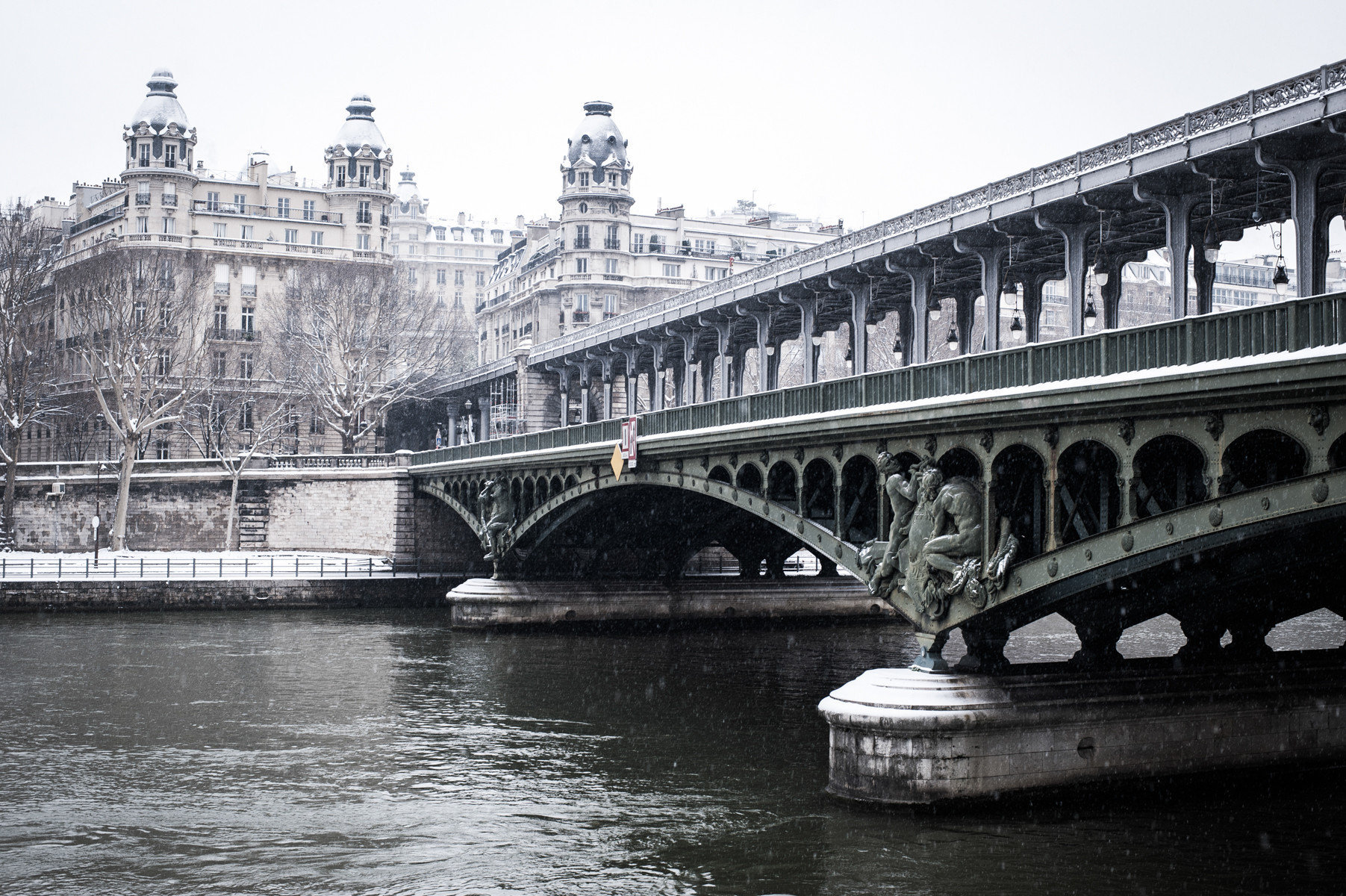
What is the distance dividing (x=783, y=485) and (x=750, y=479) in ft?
5.14

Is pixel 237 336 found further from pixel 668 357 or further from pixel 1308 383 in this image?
pixel 1308 383

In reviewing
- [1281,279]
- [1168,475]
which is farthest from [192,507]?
[1168,475]

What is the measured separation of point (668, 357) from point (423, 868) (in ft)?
136

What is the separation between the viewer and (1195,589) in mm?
24844

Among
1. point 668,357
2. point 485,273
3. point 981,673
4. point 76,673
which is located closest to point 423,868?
point 981,673

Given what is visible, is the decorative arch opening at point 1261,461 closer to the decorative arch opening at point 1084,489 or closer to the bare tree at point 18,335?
the decorative arch opening at point 1084,489

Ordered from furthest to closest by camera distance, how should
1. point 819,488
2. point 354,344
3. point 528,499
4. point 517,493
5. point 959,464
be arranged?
point 354,344 → point 517,493 → point 528,499 → point 819,488 → point 959,464

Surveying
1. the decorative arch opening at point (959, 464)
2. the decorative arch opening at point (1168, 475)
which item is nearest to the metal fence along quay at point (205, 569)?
the decorative arch opening at point (959, 464)

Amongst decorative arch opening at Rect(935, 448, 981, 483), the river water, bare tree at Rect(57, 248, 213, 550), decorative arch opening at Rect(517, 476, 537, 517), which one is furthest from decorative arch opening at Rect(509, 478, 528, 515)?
decorative arch opening at Rect(935, 448, 981, 483)

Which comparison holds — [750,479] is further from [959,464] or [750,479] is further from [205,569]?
[205,569]

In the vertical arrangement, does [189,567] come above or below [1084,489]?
below

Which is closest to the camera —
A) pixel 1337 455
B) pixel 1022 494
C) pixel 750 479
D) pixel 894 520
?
pixel 1337 455

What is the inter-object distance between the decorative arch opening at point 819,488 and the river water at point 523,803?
4524 mm

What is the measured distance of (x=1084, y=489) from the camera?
22.5m
